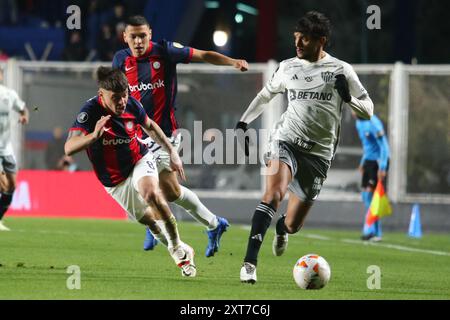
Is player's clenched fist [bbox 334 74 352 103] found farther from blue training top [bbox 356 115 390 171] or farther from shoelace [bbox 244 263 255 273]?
blue training top [bbox 356 115 390 171]

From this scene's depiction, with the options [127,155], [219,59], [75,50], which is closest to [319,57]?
[219,59]

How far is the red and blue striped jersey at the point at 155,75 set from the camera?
1212 cm

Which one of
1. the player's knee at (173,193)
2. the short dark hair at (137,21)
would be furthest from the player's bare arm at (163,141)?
the player's knee at (173,193)

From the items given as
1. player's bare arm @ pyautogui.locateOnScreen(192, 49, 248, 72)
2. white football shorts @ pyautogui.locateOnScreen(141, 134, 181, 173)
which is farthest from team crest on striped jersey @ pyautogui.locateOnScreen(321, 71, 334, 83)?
white football shorts @ pyautogui.locateOnScreen(141, 134, 181, 173)

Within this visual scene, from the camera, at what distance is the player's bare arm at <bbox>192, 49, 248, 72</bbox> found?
37.0 feet

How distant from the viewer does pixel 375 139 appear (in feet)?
55.6

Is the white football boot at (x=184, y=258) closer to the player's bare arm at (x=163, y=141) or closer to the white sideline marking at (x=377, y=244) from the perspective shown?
the player's bare arm at (x=163, y=141)

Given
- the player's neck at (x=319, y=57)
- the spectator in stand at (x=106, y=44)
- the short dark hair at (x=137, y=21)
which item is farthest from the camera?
the spectator in stand at (x=106, y=44)

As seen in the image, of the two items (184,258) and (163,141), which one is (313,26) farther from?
(184,258)

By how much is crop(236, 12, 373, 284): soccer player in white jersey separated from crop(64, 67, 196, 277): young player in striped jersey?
84 centimetres

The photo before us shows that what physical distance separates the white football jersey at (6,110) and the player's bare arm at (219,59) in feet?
17.3

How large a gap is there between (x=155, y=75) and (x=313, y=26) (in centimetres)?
239

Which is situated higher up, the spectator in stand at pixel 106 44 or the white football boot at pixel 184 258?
the spectator in stand at pixel 106 44
